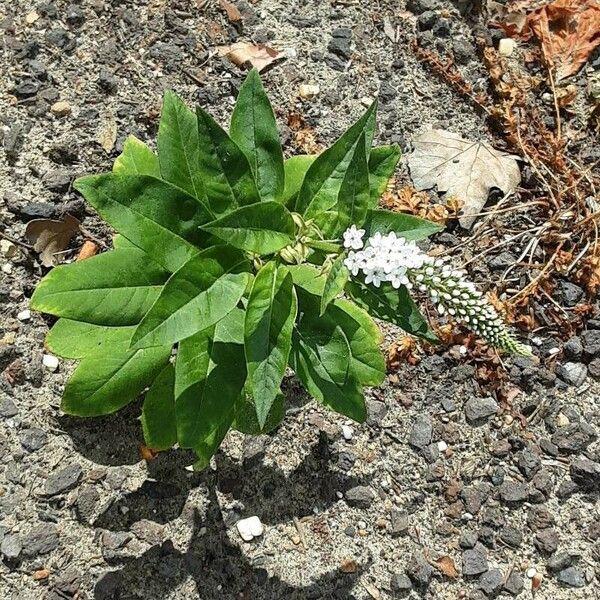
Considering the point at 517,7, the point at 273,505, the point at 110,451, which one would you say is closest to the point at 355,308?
the point at 273,505

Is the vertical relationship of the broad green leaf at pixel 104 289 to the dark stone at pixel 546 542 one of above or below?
above

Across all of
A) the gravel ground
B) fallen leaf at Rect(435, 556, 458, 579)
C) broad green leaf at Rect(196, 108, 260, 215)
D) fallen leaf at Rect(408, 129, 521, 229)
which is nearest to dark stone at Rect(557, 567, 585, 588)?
the gravel ground

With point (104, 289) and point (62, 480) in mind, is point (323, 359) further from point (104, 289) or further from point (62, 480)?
point (62, 480)

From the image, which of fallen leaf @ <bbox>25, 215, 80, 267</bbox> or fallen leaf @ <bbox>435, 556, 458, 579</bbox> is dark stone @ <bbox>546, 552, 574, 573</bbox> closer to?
fallen leaf @ <bbox>435, 556, 458, 579</bbox>

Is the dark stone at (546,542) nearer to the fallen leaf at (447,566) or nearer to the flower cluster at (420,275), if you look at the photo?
the fallen leaf at (447,566)

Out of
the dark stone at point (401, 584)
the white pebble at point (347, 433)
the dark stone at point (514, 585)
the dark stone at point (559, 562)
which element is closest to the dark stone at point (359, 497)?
the white pebble at point (347, 433)

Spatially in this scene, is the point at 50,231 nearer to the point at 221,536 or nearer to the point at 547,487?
the point at 221,536

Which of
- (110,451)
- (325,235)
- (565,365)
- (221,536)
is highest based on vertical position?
(325,235)
